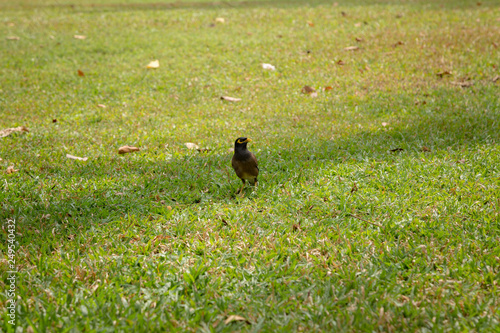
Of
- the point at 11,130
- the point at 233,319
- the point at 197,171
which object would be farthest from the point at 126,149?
the point at 233,319

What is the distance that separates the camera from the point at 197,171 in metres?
4.83

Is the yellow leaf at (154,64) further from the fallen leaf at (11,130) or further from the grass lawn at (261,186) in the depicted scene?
the fallen leaf at (11,130)

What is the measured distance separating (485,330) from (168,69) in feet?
25.6

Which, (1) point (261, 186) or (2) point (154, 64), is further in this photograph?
(2) point (154, 64)

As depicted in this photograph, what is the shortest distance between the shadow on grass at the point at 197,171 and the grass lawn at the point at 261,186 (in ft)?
0.08

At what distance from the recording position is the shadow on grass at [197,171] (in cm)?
392

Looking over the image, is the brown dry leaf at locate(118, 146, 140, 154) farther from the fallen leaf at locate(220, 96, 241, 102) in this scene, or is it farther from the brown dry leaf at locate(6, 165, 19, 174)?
the fallen leaf at locate(220, 96, 241, 102)

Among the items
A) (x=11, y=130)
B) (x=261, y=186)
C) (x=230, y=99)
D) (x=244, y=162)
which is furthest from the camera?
(x=230, y=99)

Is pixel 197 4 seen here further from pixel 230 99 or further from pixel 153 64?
pixel 230 99

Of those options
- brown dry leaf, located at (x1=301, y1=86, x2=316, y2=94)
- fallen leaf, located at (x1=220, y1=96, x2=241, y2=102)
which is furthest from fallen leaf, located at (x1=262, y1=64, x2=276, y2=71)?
fallen leaf, located at (x1=220, y1=96, x2=241, y2=102)

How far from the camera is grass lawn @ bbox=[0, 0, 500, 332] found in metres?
2.73

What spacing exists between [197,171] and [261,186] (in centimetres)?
82

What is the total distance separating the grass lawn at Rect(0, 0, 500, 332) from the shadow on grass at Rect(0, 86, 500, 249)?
0.03 metres

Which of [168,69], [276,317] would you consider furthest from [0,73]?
[276,317]
